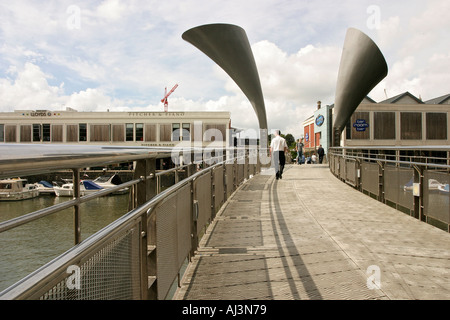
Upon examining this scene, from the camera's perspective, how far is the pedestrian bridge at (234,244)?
1.56m

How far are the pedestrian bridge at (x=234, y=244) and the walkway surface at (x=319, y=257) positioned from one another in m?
0.02

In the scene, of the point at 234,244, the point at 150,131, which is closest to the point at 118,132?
the point at 150,131

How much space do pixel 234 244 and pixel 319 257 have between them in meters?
1.20

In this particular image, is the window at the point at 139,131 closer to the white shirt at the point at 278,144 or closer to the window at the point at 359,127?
the window at the point at 359,127

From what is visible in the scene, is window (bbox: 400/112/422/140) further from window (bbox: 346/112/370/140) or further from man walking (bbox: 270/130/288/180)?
man walking (bbox: 270/130/288/180)

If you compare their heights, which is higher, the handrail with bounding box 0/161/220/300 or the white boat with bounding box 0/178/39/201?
the white boat with bounding box 0/178/39/201

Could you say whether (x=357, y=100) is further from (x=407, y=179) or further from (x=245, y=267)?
(x=245, y=267)

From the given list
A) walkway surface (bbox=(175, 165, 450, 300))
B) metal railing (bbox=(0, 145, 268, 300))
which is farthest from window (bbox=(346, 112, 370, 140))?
metal railing (bbox=(0, 145, 268, 300))

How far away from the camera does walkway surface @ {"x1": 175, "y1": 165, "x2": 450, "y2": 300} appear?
3.42 meters

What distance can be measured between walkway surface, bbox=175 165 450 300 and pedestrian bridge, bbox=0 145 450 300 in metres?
0.02

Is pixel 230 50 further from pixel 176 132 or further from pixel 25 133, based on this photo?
pixel 25 133

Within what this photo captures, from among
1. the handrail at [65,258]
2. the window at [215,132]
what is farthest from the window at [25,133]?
the handrail at [65,258]
